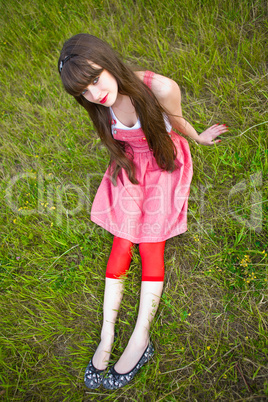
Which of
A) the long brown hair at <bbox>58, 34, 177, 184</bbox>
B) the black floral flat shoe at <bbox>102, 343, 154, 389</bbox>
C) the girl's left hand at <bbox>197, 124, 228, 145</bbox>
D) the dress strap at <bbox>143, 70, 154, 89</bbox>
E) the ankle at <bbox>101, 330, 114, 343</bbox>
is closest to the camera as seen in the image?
the long brown hair at <bbox>58, 34, 177, 184</bbox>

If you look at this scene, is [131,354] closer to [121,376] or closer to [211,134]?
[121,376]

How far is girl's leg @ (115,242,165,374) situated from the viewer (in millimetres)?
1755

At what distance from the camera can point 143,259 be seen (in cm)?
189

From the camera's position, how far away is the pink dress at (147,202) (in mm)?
1880

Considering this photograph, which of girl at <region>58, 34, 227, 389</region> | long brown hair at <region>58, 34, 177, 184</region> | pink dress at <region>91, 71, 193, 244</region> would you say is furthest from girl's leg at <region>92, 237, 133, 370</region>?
long brown hair at <region>58, 34, 177, 184</region>

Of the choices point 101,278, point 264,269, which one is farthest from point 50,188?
point 264,269

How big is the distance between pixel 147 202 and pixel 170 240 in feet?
1.29

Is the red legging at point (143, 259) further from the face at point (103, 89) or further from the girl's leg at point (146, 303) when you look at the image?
the face at point (103, 89)

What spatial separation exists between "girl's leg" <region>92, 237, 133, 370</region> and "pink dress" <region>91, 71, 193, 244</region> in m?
0.11

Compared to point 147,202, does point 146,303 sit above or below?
below

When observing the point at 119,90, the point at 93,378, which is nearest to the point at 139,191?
the point at 119,90

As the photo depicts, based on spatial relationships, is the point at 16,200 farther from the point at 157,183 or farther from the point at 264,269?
the point at 264,269

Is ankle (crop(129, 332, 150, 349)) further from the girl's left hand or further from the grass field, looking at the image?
the girl's left hand

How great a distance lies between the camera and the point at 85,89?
1.39 metres
